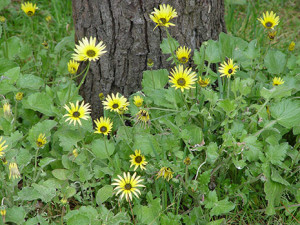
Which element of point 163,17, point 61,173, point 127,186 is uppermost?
point 163,17

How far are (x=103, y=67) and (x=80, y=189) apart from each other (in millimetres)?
831

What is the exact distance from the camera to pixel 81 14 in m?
2.56

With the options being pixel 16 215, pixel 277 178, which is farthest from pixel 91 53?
pixel 277 178

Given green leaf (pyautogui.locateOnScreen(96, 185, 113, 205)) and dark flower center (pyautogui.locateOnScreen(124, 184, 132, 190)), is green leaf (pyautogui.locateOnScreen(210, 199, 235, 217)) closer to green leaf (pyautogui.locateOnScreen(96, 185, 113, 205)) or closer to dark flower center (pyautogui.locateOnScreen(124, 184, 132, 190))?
dark flower center (pyautogui.locateOnScreen(124, 184, 132, 190))


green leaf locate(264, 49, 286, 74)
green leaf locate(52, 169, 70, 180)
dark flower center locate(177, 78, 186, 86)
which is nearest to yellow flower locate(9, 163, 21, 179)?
green leaf locate(52, 169, 70, 180)

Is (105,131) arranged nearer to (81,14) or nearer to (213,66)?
(81,14)

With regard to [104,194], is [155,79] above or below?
above

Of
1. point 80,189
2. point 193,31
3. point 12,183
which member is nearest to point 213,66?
point 193,31

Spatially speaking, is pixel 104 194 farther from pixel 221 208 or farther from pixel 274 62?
pixel 274 62

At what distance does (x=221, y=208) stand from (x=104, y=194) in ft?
2.16

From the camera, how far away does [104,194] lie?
7.29 ft

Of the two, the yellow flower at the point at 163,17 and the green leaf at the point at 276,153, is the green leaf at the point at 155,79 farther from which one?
the green leaf at the point at 276,153

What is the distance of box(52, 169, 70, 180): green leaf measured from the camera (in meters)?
2.38

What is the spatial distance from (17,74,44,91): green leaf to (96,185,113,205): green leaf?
999 mm
